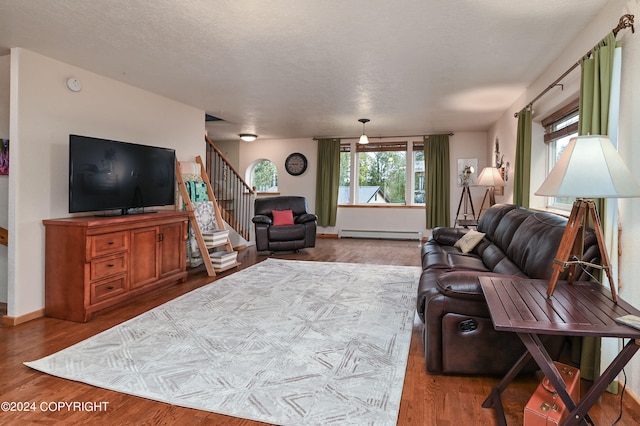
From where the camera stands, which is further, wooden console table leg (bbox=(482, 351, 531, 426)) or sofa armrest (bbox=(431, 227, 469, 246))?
sofa armrest (bbox=(431, 227, 469, 246))

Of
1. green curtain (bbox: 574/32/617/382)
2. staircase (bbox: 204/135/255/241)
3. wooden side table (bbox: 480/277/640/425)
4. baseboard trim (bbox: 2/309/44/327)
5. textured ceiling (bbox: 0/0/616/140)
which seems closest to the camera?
wooden side table (bbox: 480/277/640/425)

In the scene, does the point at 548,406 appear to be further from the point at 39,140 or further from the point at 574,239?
the point at 39,140

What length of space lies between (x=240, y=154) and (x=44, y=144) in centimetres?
594

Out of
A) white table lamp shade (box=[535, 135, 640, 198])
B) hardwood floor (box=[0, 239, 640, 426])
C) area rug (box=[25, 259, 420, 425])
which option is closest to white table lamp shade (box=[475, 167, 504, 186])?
area rug (box=[25, 259, 420, 425])

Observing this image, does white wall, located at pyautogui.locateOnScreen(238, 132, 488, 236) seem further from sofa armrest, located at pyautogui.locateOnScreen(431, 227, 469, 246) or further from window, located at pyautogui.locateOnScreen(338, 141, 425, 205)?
sofa armrest, located at pyautogui.locateOnScreen(431, 227, 469, 246)

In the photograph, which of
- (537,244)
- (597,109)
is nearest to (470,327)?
(537,244)

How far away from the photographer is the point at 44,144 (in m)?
3.24

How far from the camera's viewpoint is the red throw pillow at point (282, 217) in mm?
6621

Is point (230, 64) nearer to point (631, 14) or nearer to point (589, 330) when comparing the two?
point (631, 14)

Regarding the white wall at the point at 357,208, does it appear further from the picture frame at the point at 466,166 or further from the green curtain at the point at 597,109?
the green curtain at the point at 597,109

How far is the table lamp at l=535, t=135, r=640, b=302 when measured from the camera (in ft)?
5.15

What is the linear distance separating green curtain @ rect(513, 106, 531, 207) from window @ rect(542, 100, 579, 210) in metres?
0.20

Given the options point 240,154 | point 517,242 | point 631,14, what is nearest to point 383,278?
point 517,242

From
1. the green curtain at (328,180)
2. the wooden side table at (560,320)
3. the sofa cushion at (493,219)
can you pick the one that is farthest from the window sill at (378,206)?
the wooden side table at (560,320)
